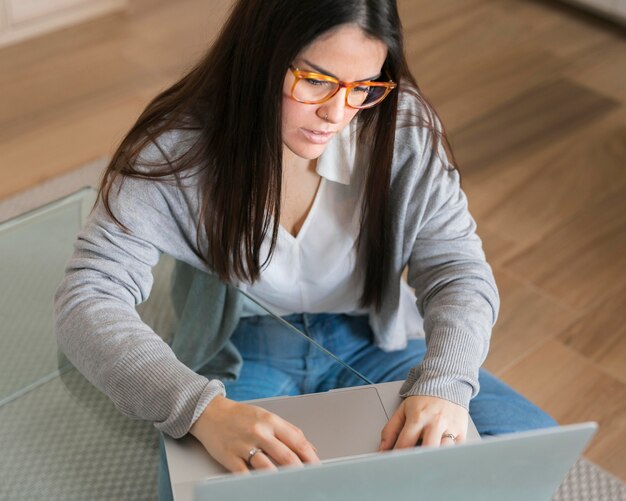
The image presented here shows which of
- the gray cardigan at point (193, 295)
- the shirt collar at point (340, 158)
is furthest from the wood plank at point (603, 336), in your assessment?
the shirt collar at point (340, 158)

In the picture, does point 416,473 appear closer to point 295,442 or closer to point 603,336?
point 295,442

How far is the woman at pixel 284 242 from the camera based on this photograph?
1.06 m

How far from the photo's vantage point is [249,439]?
38.8 inches

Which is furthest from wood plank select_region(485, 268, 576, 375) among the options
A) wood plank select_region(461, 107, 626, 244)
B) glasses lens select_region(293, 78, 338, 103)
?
glasses lens select_region(293, 78, 338, 103)

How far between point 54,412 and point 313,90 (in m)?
0.52

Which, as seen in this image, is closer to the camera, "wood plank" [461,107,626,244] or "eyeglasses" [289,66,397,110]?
"eyeglasses" [289,66,397,110]

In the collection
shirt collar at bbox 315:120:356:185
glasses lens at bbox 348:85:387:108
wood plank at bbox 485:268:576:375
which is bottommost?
wood plank at bbox 485:268:576:375

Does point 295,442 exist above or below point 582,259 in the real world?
above

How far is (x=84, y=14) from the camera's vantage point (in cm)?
302

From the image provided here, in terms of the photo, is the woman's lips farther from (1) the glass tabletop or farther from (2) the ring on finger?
(2) the ring on finger

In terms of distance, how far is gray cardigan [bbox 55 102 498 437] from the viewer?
108 centimetres

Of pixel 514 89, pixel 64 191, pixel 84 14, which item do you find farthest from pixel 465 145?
pixel 84 14

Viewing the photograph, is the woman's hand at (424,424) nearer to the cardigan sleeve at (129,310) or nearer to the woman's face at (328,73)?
the cardigan sleeve at (129,310)

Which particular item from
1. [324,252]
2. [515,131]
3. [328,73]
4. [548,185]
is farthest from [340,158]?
[515,131]
